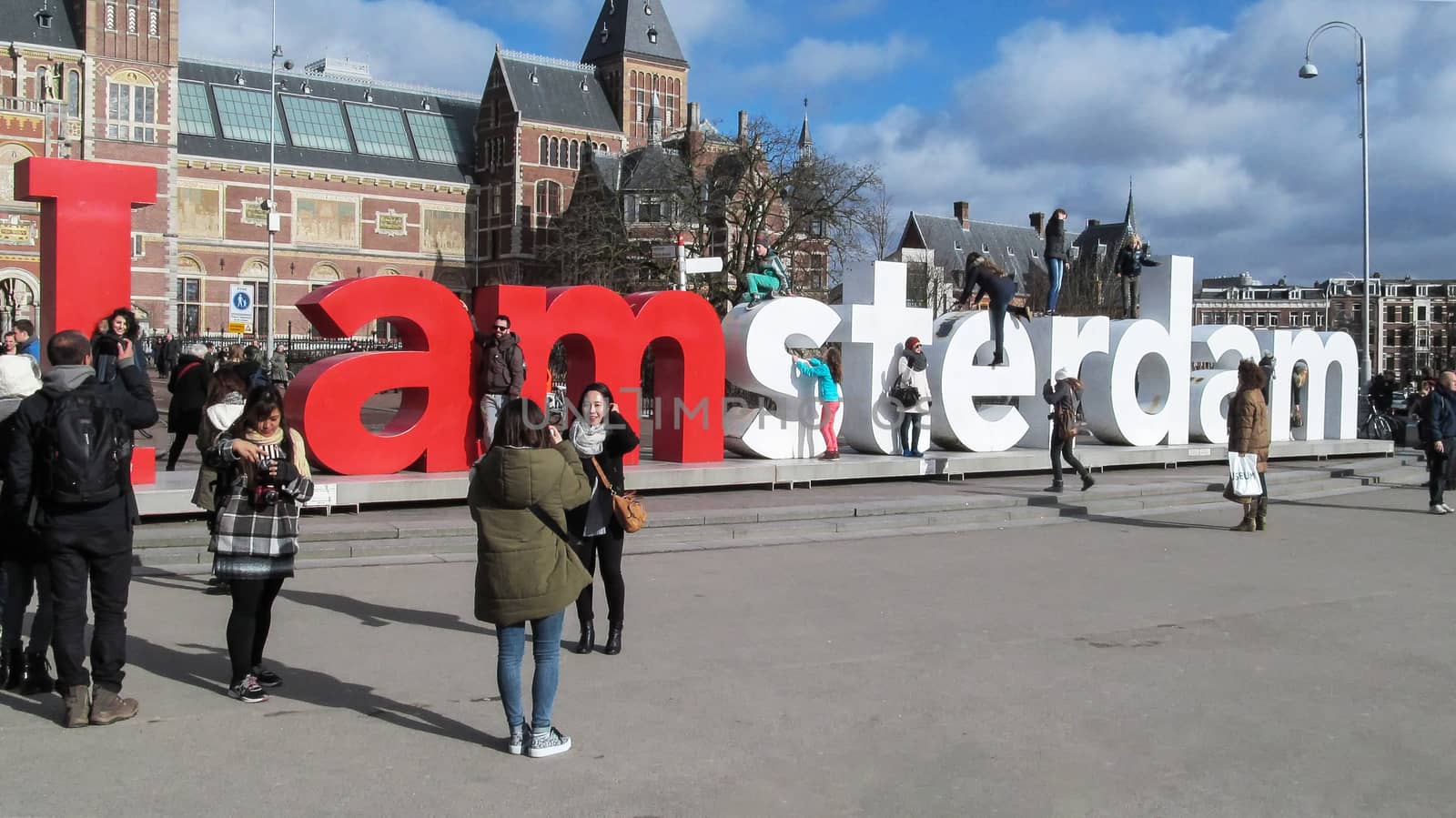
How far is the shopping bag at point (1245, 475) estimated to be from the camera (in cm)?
1202

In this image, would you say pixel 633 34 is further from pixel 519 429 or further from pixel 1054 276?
pixel 519 429

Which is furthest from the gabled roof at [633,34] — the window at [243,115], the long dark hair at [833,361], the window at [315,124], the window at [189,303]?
the long dark hair at [833,361]

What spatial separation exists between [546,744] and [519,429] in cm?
130

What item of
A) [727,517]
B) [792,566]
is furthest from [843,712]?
[727,517]

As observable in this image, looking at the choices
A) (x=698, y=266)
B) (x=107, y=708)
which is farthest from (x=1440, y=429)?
(x=107, y=708)

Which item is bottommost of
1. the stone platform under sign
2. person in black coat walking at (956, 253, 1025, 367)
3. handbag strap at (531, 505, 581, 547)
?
the stone platform under sign

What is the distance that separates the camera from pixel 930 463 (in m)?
15.2

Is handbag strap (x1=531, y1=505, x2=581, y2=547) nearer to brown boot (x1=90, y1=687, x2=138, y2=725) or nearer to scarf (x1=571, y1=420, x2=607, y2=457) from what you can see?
scarf (x1=571, y1=420, x2=607, y2=457)

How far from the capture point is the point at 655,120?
71.0 metres

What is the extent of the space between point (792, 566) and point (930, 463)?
19.3 ft

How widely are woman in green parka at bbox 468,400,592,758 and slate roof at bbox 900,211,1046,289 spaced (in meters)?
77.8

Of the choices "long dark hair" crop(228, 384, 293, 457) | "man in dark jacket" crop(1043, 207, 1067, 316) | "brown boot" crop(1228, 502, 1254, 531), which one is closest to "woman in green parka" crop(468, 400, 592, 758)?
"long dark hair" crop(228, 384, 293, 457)

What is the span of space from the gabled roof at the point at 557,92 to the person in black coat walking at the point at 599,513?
213ft

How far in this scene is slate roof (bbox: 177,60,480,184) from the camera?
6219cm
